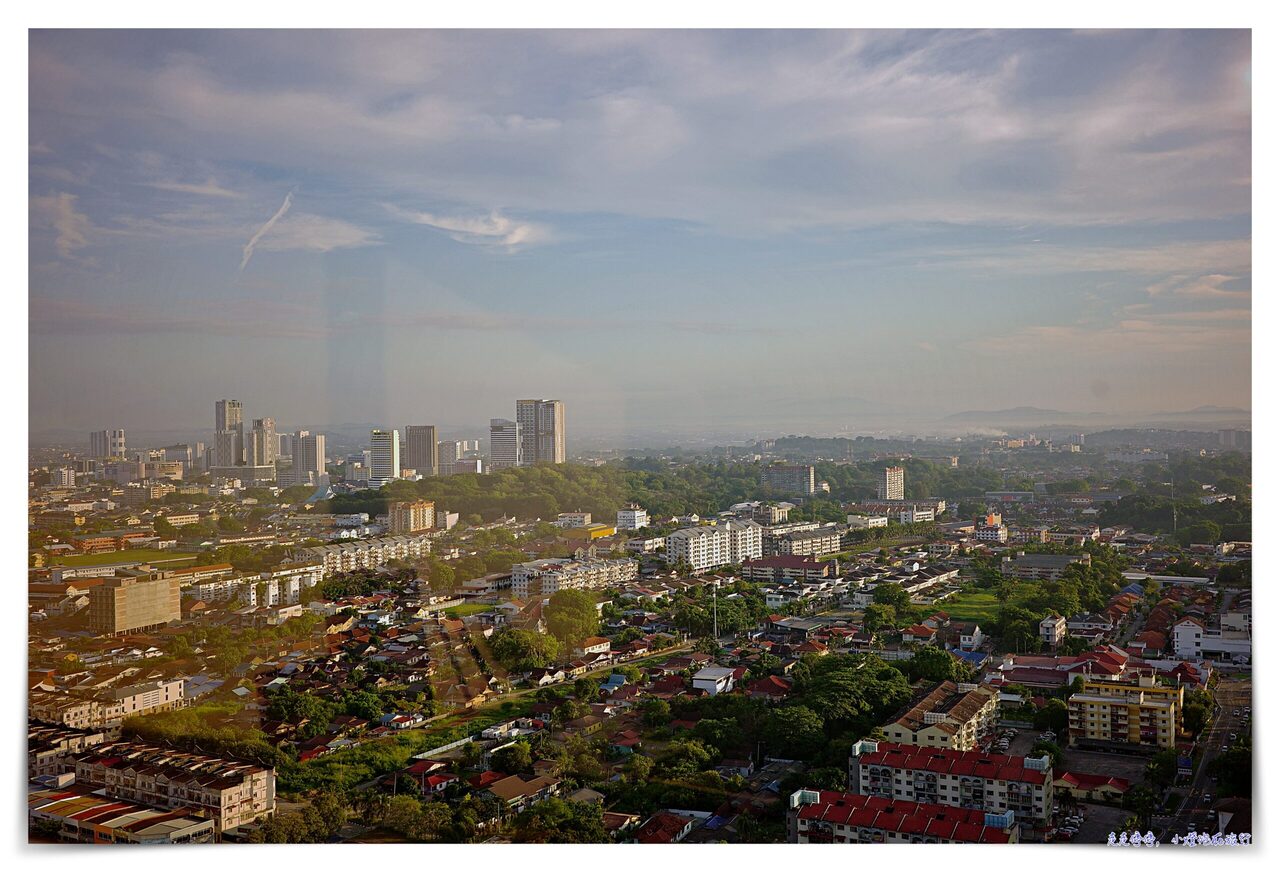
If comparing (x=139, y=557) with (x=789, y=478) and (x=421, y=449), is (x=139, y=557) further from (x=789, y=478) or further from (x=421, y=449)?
(x=789, y=478)

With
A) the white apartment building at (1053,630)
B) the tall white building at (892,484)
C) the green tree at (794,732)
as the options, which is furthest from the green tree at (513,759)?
the tall white building at (892,484)

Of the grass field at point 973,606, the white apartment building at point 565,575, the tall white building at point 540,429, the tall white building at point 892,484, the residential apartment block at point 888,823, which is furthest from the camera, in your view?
the tall white building at point 892,484

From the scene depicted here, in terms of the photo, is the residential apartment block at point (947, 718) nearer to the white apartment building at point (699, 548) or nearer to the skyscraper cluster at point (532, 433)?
the white apartment building at point (699, 548)

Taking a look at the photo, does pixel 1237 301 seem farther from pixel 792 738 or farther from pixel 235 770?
pixel 235 770

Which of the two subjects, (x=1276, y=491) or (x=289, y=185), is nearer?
(x=1276, y=491)

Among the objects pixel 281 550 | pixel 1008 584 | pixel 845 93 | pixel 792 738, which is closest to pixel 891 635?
pixel 1008 584

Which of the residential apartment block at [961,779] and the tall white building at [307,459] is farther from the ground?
the tall white building at [307,459]

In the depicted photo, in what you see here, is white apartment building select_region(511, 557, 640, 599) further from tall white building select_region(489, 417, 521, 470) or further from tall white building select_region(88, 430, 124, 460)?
tall white building select_region(88, 430, 124, 460)
